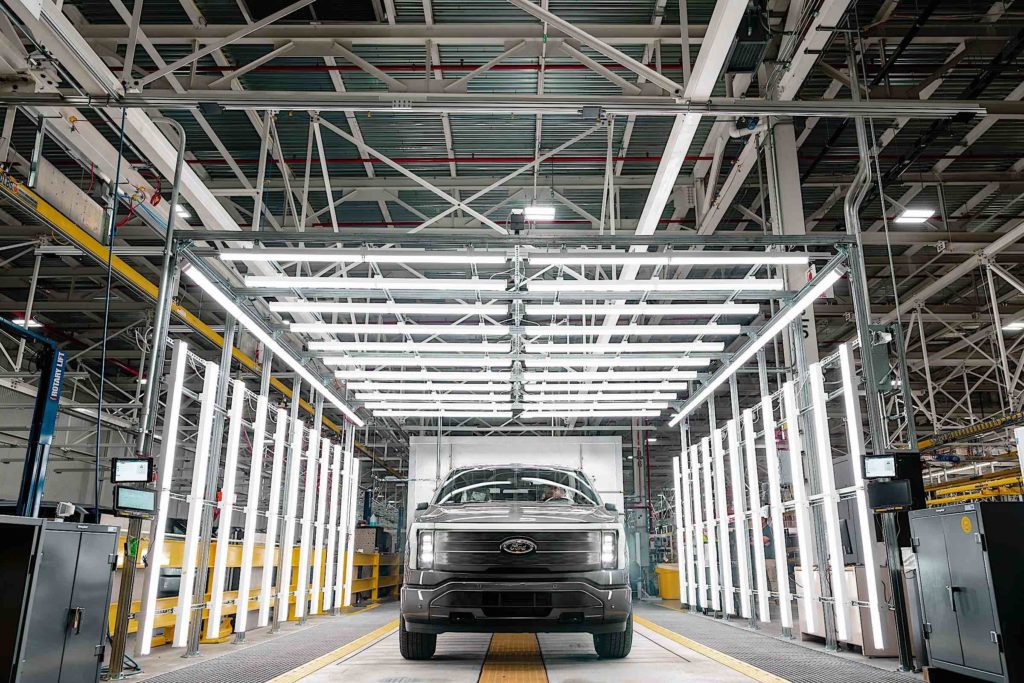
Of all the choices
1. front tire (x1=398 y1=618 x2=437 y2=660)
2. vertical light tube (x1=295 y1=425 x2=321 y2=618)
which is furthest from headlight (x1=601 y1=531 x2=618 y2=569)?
vertical light tube (x1=295 y1=425 x2=321 y2=618)

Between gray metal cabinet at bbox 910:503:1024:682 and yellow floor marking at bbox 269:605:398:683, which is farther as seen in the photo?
yellow floor marking at bbox 269:605:398:683

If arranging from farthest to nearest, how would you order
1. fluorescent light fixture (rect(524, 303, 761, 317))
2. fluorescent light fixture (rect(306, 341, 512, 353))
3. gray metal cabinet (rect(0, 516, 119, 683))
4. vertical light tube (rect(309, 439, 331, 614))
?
vertical light tube (rect(309, 439, 331, 614)) → fluorescent light fixture (rect(306, 341, 512, 353)) → fluorescent light fixture (rect(524, 303, 761, 317)) → gray metal cabinet (rect(0, 516, 119, 683))

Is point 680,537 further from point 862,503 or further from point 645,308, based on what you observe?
point 862,503

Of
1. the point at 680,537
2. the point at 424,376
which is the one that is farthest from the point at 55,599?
the point at 680,537

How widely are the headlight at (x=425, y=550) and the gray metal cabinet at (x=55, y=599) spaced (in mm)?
2108

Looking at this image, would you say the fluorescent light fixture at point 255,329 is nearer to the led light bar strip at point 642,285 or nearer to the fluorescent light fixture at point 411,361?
the fluorescent light fixture at point 411,361

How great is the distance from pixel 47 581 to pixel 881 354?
6284mm

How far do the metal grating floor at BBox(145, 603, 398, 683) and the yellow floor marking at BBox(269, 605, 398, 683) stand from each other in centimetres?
9

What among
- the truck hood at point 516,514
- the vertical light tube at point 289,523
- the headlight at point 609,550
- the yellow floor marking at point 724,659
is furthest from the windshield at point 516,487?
the vertical light tube at point 289,523

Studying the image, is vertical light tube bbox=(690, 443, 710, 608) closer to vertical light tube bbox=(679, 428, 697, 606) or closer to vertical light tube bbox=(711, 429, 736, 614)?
vertical light tube bbox=(679, 428, 697, 606)

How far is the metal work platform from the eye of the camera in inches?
204

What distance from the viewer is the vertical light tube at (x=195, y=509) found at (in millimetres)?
6641

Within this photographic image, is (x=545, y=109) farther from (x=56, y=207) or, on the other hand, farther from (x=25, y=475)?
(x=56, y=207)

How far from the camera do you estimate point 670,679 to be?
505 cm
